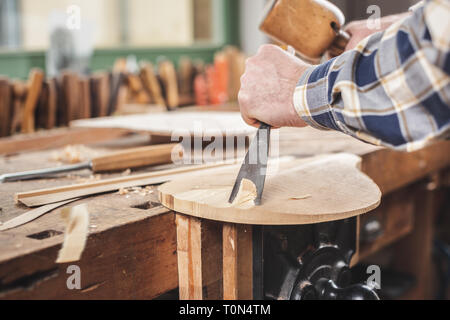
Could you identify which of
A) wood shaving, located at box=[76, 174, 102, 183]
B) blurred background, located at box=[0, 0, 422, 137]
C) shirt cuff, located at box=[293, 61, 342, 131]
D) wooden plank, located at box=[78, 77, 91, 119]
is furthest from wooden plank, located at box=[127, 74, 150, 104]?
shirt cuff, located at box=[293, 61, 342, 131]

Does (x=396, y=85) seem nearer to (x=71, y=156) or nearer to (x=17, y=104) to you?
(x=71, y=156)

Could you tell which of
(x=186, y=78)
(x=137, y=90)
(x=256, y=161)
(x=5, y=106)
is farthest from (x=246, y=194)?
(x=186, y=78)

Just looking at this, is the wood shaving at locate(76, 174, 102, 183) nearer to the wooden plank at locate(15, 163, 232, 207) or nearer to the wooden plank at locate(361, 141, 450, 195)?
the wooden plank at locate(15, 163, 232, 207)

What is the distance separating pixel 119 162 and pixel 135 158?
0.04 m

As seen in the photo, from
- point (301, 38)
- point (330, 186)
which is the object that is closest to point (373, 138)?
point (330, 186)

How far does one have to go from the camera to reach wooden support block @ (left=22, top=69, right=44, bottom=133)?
5.46 feet

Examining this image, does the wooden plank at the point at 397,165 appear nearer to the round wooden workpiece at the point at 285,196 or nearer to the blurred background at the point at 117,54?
the round wooden workpiece at the point at 285,196

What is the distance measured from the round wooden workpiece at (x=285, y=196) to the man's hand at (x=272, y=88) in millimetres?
132

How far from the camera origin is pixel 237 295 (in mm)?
860

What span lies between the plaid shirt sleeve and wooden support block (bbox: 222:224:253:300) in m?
0.25

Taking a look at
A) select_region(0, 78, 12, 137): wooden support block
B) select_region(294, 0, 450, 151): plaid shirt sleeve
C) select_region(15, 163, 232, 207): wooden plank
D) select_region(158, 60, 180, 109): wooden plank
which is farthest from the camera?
select_region(158, 60, 180, 109): wooden plank

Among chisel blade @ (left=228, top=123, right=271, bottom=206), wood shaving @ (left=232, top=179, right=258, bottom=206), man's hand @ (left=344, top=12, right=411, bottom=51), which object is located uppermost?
man's hand @ (left=344, top=12, right=411, bottom=51)
